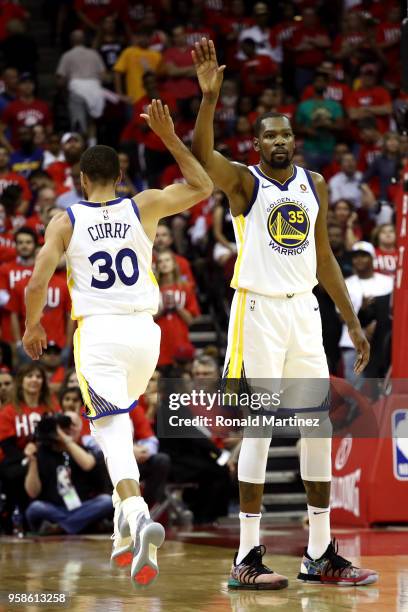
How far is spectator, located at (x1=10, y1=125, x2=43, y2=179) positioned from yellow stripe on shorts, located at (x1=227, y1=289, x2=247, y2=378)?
10.0m

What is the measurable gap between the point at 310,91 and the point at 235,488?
27.3 ft

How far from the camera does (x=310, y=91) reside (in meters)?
18.9

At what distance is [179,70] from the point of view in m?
19.3

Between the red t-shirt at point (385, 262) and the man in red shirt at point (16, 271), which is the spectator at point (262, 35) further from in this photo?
the man in red shirt at point (16, 271)

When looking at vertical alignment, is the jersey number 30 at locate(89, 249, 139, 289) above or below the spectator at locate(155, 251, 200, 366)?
above

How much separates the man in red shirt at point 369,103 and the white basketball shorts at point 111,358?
41.1 ft

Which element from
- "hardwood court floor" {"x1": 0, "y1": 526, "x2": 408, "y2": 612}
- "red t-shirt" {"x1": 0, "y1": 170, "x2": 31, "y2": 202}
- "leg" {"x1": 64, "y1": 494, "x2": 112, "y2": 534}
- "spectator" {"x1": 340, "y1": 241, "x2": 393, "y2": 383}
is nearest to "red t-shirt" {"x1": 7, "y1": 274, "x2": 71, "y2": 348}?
"red t-shirt" {"x1": 0, "y1": 170, "x2": 31, "y2": 202}

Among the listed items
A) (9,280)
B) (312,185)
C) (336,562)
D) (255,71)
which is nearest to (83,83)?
(255,71)

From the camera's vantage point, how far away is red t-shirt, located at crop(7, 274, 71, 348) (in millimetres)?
13398

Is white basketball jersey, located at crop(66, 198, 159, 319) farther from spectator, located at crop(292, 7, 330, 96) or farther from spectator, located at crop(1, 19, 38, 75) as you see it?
spectator, located at crop(292, 7, 330, 96)

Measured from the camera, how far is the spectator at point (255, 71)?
19531 millimetres

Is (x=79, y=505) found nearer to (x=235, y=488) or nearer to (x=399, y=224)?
(x=235, y=488)

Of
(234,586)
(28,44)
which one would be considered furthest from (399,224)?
(28,44)

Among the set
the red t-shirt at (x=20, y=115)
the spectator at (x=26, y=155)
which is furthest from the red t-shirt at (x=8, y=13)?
the spectator at (x=26, y=155)
